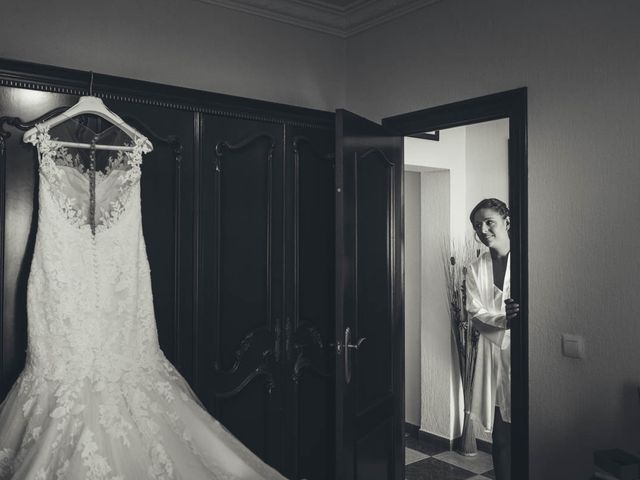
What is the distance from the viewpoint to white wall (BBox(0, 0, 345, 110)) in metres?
2.72

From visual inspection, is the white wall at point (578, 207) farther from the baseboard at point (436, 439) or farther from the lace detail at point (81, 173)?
the baseboard at point (436, 439)

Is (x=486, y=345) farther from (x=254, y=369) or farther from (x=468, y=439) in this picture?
(x=254, y=369)

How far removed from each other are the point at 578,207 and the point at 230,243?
5.09 feet

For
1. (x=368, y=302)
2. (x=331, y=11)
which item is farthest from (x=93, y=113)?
(x=331, y=11)

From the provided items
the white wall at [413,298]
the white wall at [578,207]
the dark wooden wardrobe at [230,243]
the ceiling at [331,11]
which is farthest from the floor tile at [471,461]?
the ceiling at [331,11]

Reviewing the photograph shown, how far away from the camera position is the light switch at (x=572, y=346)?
2.49 meters

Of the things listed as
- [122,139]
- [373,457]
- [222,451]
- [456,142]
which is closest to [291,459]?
[373,457]

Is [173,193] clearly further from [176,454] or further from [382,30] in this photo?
[382,30]

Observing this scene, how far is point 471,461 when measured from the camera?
4.27m

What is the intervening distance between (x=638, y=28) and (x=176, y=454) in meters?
2.35

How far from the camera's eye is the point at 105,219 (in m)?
2.35

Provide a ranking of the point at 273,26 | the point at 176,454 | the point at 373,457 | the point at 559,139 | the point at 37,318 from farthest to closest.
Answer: the point at 273,26 → the point at 373,457 → the point at 559,139 → the point at 37,318 → the point at 176,454

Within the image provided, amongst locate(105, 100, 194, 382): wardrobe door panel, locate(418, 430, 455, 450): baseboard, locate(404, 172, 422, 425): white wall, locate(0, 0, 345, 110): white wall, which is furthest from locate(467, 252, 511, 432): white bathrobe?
locate(105, 100, 194, 382): wardrobe door panel

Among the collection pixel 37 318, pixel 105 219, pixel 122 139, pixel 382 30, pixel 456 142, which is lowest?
pixel 37 318
